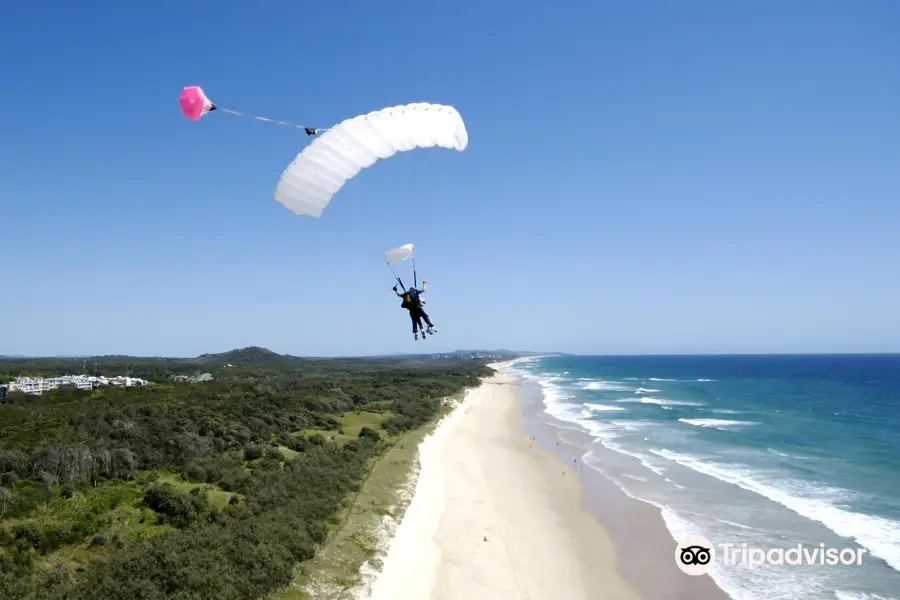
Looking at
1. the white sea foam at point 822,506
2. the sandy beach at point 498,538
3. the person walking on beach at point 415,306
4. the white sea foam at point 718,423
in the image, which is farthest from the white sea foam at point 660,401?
the person walking on beach at point 415,306

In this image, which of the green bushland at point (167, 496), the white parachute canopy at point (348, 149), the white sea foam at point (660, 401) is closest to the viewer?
the green bushland at point (167, 496)

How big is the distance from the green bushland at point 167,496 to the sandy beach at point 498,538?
8.51 ft

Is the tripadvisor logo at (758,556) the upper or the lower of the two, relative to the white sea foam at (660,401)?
upper

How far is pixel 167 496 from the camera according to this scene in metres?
16.1

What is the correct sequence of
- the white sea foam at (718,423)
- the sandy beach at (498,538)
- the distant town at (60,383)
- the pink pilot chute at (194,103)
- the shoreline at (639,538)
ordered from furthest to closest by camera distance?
the distant town at (60,383) < the white sea foam at (718,423) < the shoreline at (639,538) < the sandy beach at (498,538) < the pink pilot chute at (194,103)

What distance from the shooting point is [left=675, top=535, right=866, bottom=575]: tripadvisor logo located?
628 inches

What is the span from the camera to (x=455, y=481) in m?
23.8

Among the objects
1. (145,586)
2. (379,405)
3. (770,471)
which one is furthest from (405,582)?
(379,405)

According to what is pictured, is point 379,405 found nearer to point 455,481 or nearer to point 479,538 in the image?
point 455,481

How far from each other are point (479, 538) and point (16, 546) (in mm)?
12266

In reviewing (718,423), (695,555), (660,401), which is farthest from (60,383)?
(660,401)

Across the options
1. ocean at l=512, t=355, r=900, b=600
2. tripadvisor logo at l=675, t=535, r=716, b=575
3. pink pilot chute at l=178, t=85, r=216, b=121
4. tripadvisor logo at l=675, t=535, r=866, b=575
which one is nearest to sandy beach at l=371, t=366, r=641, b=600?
tripadvisor logo at l=675, t=535, r=716, b=575

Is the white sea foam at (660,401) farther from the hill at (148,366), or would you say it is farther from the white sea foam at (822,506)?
the hill at (148,366)

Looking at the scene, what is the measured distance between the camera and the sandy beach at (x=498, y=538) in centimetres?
1395
